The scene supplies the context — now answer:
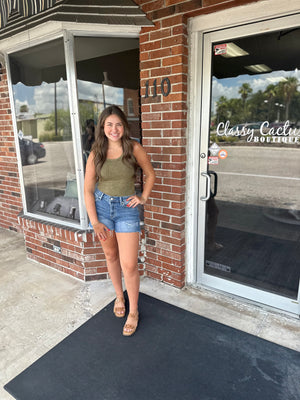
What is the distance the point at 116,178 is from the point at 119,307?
1.14 m

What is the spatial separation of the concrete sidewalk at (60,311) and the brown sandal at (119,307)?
0.20 meters

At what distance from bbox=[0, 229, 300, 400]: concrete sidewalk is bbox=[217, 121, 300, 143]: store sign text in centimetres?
147

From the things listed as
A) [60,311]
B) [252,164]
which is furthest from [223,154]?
[60,311]

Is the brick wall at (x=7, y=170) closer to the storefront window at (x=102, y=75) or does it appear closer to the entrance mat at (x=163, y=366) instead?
the storefront window at (x=102, y=75)

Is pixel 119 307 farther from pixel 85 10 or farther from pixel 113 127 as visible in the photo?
pixel 85 10

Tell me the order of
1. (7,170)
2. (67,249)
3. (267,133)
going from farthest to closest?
(7,170)
(67,249)
(267,133)

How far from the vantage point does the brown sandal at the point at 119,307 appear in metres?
2.41

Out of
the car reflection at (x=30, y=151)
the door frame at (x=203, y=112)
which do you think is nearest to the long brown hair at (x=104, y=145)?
the door frame at (x=203, y=112)

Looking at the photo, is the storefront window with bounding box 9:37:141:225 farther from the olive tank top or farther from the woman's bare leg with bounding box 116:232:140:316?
the woman's bare leg with bounding box 116:232:140:316

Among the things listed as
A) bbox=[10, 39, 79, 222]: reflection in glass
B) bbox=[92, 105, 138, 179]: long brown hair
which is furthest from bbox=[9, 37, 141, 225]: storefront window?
bbox=[92, 105, 138, 179]: long brown hair

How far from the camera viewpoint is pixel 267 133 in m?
2.18

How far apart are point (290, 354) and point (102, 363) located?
4.37 ft

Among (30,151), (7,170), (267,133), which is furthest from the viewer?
(7,170)

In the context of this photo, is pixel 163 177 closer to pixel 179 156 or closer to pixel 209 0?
pixel 179 156
